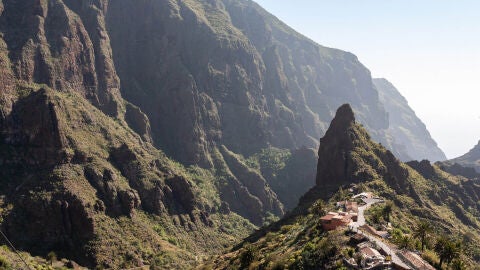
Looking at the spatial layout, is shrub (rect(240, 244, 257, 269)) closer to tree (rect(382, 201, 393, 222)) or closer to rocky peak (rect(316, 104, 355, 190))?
tree (rect(382, 201, 393, 222))

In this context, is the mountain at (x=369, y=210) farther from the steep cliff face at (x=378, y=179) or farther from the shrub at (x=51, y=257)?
the shrub at (x=51, y=257)

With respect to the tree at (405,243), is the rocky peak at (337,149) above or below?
above

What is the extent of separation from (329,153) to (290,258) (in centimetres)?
9844

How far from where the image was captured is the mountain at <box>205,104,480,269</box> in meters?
107

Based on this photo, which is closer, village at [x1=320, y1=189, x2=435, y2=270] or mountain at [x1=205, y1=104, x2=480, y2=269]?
village at [x1=320, y1=189, x2=435, y2=270]

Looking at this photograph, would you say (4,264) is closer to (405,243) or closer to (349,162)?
(405,243)

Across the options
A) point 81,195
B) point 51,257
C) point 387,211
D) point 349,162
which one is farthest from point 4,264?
point 349,162

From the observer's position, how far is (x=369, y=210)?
379ft

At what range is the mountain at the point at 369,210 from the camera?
106750 mm

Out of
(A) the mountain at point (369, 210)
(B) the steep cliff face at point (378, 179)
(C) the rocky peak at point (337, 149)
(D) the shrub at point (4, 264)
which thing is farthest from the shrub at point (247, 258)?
(C) the rocky peak at point (337, 149)

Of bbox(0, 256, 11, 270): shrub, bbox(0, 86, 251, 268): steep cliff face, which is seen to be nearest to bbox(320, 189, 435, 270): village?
bbox(0, 256, 11, 270): shrub

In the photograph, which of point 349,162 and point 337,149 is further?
point 337,149

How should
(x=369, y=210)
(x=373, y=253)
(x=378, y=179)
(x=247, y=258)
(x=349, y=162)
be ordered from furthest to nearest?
(x=349, y=162) < (x=378, y=179) < (x=369, y=210) < (x=247, y=258) < (x=373, y=253)

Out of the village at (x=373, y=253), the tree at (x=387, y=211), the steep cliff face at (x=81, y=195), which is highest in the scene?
the steep cliff face at (x=81, y=195)
